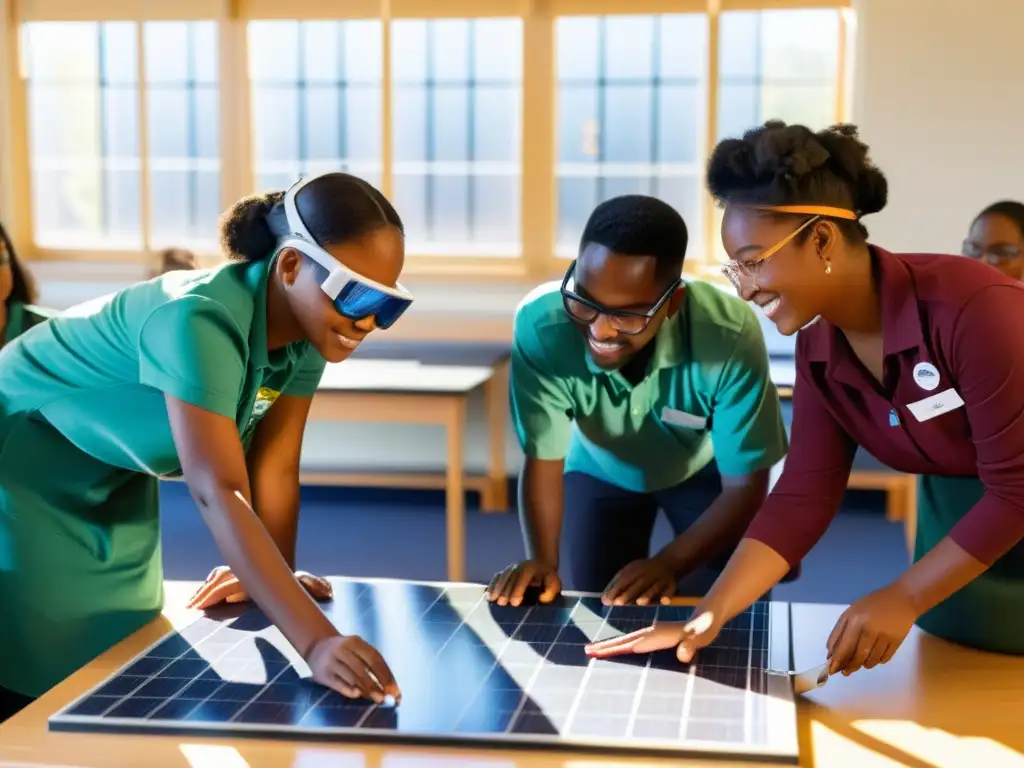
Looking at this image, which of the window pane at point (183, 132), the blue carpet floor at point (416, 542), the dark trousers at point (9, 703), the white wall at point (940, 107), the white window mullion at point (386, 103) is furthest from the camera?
the window pane at point (183, 132)

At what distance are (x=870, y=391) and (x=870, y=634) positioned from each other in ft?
1.10

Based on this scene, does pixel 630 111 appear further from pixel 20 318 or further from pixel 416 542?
pixel 20 318

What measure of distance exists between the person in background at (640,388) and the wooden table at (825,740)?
0.43m

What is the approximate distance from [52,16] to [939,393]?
5868 millimetres

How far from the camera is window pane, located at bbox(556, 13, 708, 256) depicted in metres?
5.88

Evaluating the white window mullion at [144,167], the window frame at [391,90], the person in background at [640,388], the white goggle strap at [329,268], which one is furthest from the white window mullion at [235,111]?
the white goggle strap at [329,268]

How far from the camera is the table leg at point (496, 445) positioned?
567 cm

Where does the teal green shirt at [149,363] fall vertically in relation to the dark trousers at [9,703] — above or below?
above

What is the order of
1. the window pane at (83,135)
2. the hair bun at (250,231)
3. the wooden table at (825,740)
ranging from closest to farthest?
the wooden table at (825,740) → the hair bun at (250,231) → the window pane at (83,135)

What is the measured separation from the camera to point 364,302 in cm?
157

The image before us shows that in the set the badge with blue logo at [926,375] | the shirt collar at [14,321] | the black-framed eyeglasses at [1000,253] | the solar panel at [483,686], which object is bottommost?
the solar panel at [483,686]

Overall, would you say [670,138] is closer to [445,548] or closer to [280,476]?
[445,548]

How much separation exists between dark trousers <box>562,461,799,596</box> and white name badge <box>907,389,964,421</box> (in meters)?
0.84

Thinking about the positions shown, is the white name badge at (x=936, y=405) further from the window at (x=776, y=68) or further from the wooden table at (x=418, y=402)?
the window at (x=776, y=68)
